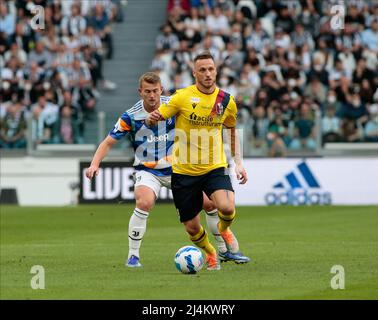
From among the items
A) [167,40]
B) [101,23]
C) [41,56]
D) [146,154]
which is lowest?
[146,154]

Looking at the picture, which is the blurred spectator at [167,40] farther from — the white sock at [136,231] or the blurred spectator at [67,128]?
the white sock at [136,231]

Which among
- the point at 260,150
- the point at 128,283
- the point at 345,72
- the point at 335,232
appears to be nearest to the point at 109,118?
the point at 260,150

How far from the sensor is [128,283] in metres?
12.1

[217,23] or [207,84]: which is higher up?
[217,23]

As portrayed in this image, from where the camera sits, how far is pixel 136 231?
549 inches

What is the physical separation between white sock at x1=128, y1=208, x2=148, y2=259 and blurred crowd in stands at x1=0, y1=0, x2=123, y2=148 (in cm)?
1475

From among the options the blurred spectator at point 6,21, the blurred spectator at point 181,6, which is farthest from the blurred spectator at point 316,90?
the blurred spectator at point 6,21

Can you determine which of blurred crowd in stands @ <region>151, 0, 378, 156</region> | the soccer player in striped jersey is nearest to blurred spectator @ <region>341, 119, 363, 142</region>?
blurred crowd in stands @ <region>151, 0, 378, 156</region>

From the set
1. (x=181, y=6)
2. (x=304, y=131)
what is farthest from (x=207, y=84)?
(x=181, y=6)

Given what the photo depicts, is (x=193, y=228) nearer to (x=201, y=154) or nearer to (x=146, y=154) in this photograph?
(x=201, y=154)

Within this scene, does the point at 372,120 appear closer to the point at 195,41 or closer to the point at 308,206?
the point at 308,206

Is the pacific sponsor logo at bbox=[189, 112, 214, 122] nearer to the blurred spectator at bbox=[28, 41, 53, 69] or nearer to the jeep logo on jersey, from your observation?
the jeep logo on jersey

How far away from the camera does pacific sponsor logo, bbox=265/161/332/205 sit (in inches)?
1056

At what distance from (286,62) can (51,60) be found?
21.8 ft
